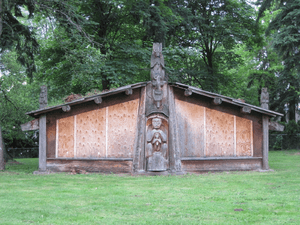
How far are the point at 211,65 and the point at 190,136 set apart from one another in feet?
49.2

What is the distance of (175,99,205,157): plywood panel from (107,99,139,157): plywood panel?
189cm

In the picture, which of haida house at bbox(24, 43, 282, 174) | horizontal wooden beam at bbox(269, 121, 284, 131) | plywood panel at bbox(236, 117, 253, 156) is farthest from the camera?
horizontal wooden beam at bbox(269, 121, 284, 131)

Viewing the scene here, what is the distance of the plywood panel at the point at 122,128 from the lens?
15.1 meters

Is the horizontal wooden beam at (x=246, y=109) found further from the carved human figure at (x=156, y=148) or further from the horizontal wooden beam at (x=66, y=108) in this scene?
the horizontal wooden beam at (x=66, y=108)

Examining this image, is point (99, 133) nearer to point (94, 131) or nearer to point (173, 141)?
point (94, 131)

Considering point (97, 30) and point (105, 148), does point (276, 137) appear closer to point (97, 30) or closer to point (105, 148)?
point (97, 30)

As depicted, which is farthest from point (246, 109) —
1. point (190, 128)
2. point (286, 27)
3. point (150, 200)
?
point (286, 27)

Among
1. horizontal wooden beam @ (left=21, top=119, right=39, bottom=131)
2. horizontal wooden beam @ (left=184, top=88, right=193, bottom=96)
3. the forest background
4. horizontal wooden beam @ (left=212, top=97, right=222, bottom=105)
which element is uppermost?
the forest background

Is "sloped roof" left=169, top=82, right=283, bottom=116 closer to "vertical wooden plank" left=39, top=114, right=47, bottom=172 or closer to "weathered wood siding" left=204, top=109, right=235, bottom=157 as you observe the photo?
"weathered wood siding" left=204, top=109, right=235, bottom=157

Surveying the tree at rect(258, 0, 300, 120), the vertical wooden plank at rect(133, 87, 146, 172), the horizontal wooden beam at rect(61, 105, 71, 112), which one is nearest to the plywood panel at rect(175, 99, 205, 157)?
the vertical wooden plank at rect(133, 87, 146, 172)

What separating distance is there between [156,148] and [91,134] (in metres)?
2.79

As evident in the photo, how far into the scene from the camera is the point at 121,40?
24734 mm

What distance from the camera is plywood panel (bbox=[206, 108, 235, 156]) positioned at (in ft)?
51.2

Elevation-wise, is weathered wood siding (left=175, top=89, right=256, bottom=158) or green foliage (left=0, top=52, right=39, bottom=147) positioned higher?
green foliage (left=0, top=52, right=39, bottom=147)
